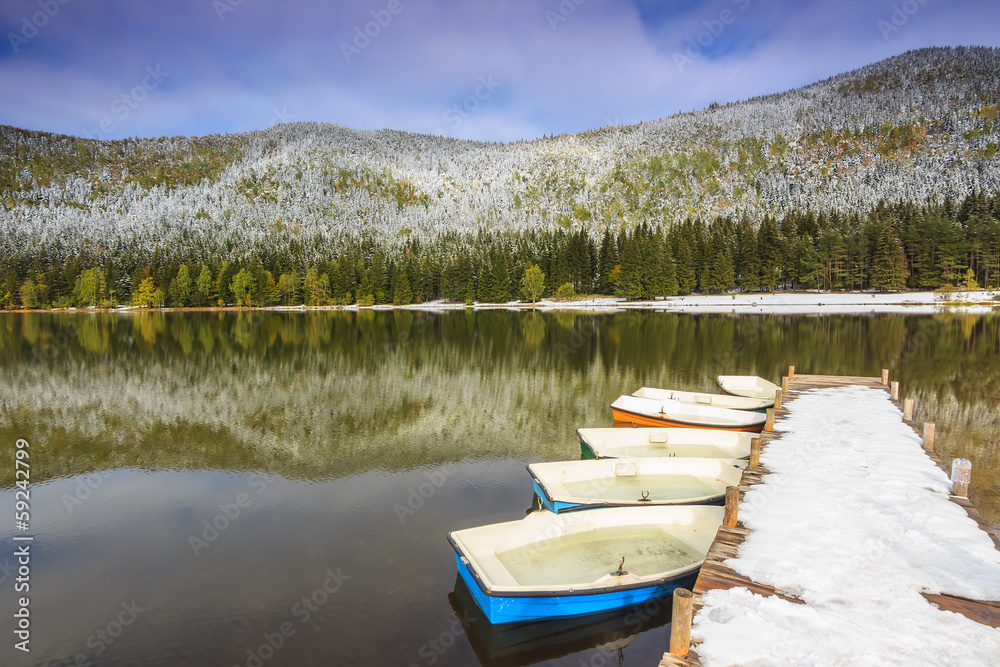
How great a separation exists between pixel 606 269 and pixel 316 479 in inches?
3962

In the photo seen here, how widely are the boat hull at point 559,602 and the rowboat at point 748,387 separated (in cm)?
1733

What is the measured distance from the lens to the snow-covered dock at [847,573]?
5.77 metres

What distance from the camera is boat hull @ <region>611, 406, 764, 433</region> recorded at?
17.8 m

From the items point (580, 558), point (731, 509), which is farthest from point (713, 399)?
point (580, 558)

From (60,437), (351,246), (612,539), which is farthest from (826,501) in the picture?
(351,246)

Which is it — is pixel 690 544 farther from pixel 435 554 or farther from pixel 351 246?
pixel 351 246

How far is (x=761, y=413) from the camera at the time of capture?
19578mm

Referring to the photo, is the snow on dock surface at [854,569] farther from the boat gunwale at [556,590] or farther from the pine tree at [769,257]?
the pine tree at [769,257]

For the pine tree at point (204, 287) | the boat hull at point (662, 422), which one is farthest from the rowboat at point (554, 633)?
the pine tree at point (204, 287)

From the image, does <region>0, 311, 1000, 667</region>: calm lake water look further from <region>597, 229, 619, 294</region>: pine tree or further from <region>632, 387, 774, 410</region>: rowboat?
<region>597, 229, 619, 294</region>: pine tree

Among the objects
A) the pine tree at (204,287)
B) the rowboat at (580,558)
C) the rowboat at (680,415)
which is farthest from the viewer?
the pine tree at (204,287)

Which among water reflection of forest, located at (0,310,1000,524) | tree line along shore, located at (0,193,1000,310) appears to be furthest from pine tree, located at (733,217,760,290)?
water reflection of forest, located at (0,310,1000,524)

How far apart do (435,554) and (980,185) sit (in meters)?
239

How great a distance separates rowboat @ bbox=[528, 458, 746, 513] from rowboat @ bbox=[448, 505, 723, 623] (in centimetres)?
129
